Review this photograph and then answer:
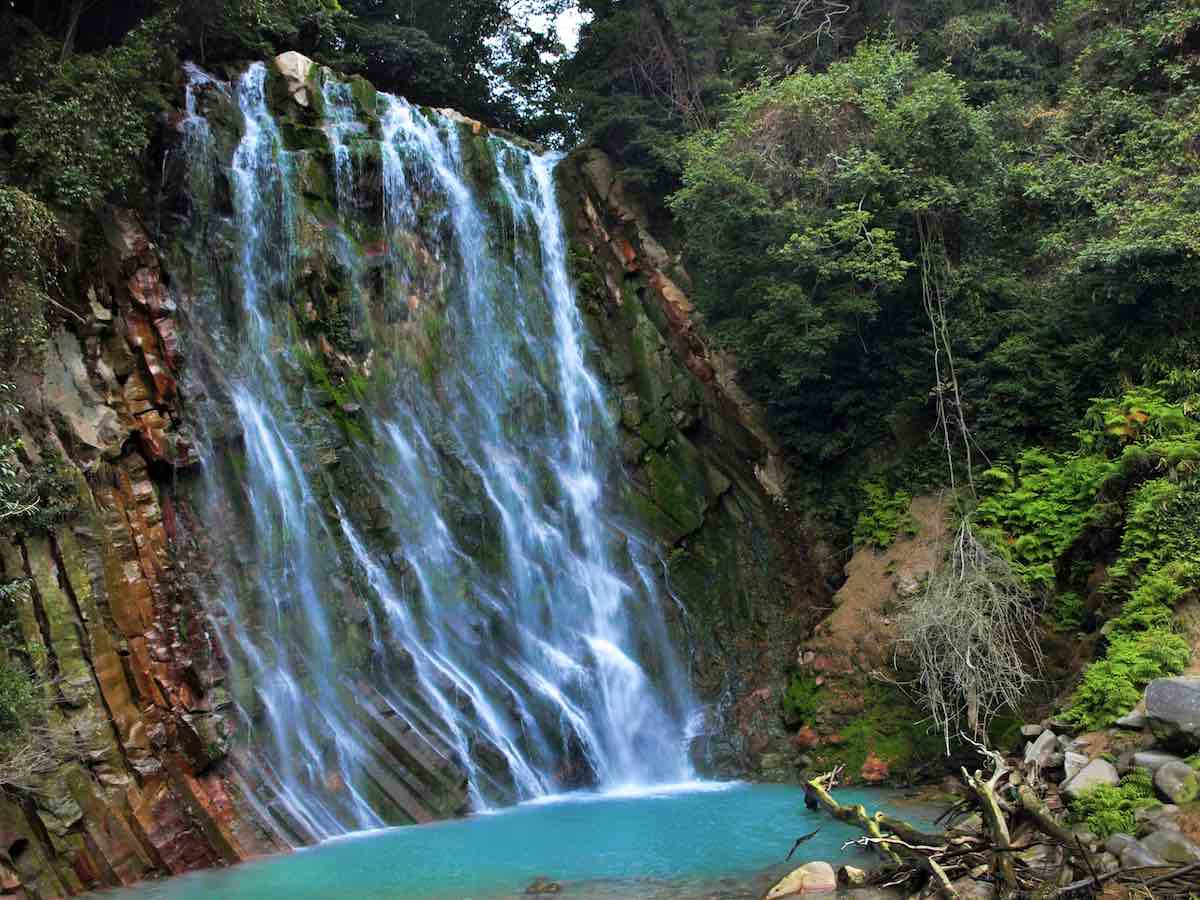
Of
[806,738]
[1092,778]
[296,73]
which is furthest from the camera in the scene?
[296,73]

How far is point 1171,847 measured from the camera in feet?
23.4

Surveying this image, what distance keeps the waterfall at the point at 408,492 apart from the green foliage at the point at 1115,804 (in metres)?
6.78

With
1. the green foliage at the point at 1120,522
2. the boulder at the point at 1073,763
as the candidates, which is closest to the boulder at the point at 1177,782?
the boulder at the point at 1073,763

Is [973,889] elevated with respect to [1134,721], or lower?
lower

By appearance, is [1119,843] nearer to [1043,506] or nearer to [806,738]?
[1043,506]

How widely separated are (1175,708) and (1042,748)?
1.92 metres

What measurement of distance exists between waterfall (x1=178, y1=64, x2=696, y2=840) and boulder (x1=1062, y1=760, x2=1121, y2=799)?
21.4 feet

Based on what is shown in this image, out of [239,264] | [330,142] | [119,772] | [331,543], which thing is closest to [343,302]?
[239,264]

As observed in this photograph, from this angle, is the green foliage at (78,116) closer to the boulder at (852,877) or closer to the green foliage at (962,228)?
the green foliage at (962,228)

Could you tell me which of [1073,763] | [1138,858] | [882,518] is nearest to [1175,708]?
[1073,763]

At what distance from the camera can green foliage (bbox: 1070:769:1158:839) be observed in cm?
782

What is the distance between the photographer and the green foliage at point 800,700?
14.3 meters

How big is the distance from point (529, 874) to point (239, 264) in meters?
10.6

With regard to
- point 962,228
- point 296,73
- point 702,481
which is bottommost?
point 702,481
